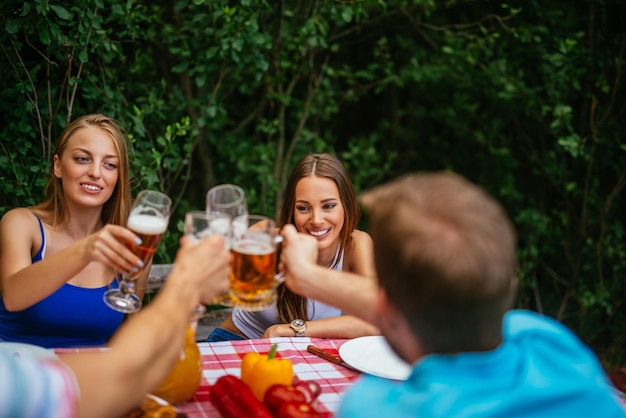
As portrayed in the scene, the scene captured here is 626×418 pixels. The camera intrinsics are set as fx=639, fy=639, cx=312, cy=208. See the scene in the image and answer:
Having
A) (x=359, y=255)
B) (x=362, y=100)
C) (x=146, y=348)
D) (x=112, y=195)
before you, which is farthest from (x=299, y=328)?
(x=362, y=100)

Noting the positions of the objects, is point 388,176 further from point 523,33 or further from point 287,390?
point 287,390

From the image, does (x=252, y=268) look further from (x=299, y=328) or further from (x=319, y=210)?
(x=319, y=210)

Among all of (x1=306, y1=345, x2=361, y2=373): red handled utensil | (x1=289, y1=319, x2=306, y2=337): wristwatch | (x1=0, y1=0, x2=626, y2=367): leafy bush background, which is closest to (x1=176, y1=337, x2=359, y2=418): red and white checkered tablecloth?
(x1=306, y1=345, x2=361, y2=373): red handled utensil

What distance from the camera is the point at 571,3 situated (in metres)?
5.08

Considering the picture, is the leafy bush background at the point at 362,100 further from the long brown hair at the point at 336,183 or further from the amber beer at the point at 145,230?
the amber beer at the point at 145,230

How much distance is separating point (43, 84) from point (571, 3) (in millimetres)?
3980

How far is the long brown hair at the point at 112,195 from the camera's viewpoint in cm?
259

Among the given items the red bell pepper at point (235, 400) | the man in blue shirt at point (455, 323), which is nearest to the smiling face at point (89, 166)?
the red bell pepper at point (235, 400)

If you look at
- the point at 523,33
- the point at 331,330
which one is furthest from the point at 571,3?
the point at 331,330

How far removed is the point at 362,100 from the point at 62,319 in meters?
4.39

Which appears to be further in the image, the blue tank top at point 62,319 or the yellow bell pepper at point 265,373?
the blue tank top at point 62,319

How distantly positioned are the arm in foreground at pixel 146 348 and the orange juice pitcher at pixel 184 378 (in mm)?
241

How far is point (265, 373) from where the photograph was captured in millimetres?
1708

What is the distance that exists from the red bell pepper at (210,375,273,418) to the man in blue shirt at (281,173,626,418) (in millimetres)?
Answer: 436
